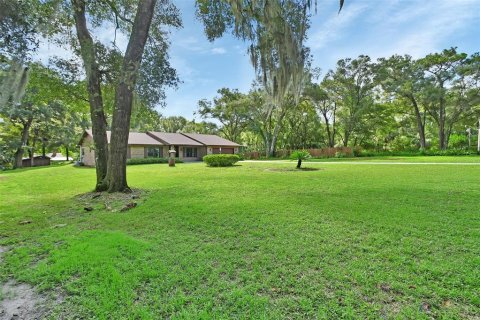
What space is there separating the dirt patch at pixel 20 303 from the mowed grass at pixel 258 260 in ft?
0.29

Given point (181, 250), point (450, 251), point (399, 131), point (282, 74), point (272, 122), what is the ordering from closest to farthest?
point (450, 251)
point (181, 250)
point (282, 74)
point (399, 131)
point (272, 122)

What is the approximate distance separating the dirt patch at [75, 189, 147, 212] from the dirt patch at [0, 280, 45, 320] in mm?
3057

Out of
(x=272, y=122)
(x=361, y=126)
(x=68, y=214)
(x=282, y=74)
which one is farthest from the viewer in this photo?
(x=272, y=122)

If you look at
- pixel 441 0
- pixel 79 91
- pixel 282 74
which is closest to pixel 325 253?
pixel 282 74

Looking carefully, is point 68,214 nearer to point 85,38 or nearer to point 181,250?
point 181,250

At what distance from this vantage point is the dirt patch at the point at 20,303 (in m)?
2.10

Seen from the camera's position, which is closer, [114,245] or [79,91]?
[114,245]

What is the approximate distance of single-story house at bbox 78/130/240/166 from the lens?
80.1 ft

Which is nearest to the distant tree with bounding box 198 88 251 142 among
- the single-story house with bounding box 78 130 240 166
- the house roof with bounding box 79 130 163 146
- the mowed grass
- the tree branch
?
the single-story house with bounding box 78 130 240 166

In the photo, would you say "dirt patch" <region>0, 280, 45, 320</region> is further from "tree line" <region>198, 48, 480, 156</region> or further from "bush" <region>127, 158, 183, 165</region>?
"bush" <region>127, 158, 183, 165</region>

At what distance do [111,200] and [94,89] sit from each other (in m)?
3.54

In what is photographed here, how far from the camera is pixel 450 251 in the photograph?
2.89 metres

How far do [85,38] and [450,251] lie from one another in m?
9.51

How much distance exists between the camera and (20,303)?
226cm
